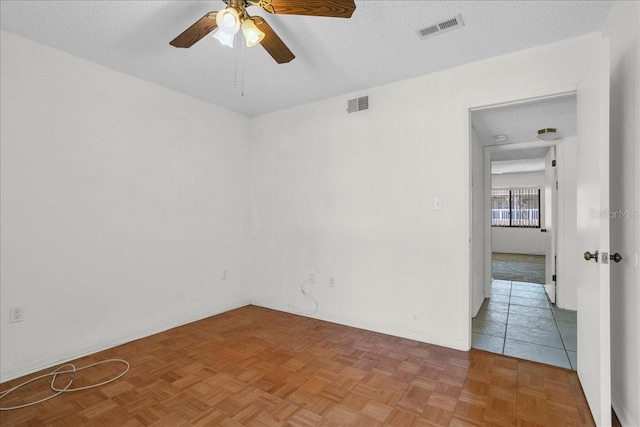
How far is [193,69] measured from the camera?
9.22ft

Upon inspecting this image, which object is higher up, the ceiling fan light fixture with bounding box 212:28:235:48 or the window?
the ceiling fan light fixture with bounding box 212:28:235:48

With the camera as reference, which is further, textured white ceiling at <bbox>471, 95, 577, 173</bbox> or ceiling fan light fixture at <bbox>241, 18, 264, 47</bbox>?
textured white ceiling at <bbox>471, 95, 577, 173</bbox>

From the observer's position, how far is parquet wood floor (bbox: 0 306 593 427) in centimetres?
182

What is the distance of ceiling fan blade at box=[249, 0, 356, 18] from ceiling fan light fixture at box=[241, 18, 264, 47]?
10cm

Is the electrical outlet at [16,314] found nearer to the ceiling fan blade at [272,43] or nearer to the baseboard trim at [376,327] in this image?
the baseboard trim at [376,327]

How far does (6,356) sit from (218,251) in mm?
1926

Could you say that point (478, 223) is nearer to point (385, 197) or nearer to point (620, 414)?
point (385, 197)

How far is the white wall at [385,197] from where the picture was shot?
2666mm

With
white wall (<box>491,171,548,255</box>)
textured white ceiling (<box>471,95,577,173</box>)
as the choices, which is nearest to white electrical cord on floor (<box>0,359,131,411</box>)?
textured white ceiling (<box>471,95,577,173</box>)

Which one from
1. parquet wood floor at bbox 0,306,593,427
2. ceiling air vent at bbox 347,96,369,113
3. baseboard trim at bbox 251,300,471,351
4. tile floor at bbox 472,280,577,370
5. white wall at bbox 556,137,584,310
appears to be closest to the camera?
parquet wood floor at bbox 0,306,593,427

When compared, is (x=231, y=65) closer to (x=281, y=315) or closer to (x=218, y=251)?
(x=218, y=251)

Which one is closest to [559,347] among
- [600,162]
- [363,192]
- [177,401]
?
[600,162]

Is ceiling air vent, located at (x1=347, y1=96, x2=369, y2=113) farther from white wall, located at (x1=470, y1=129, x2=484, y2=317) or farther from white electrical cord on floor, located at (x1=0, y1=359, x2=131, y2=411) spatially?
white electrical cord on floor, located at (x1=0, y1=359, x2=131, y2=411)

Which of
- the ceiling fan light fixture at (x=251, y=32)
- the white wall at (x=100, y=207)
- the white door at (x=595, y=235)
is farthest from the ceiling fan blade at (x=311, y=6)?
the white wall at (x=100, y=207)
